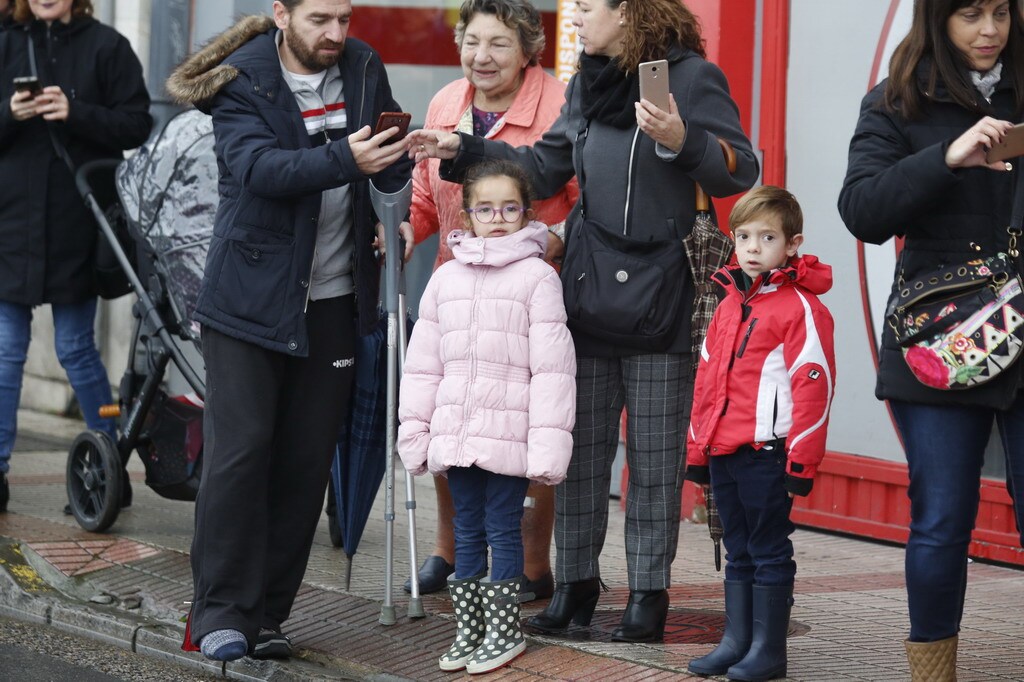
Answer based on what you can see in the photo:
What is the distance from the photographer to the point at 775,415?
14.2ft

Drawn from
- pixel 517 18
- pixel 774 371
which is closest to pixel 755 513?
pixel 774 371

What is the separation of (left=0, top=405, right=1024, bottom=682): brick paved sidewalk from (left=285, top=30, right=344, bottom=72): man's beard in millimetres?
1868

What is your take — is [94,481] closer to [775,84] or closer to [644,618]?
[644,618]

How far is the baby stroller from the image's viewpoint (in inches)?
251

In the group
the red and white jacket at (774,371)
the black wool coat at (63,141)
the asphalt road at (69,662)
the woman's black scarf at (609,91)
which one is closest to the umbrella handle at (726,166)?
→ the woman's black scarf at (609,91)

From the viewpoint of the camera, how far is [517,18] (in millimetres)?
5508

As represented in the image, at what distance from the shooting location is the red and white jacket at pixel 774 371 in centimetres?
424

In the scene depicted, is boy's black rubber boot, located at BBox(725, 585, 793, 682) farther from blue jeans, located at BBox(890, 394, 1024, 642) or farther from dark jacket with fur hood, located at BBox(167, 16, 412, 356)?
dark jacket with fur hood, located at BBox(167, 16, 412, 356)

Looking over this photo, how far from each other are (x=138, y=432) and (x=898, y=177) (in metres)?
3.76

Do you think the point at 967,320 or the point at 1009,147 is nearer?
the point at 1009,147

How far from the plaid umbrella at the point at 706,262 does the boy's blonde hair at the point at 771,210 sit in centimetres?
31

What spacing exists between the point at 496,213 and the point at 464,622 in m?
1.26

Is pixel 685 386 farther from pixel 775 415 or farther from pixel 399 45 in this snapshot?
pixel 399 45

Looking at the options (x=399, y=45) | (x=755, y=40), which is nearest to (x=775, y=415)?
(x=755, y=40)
